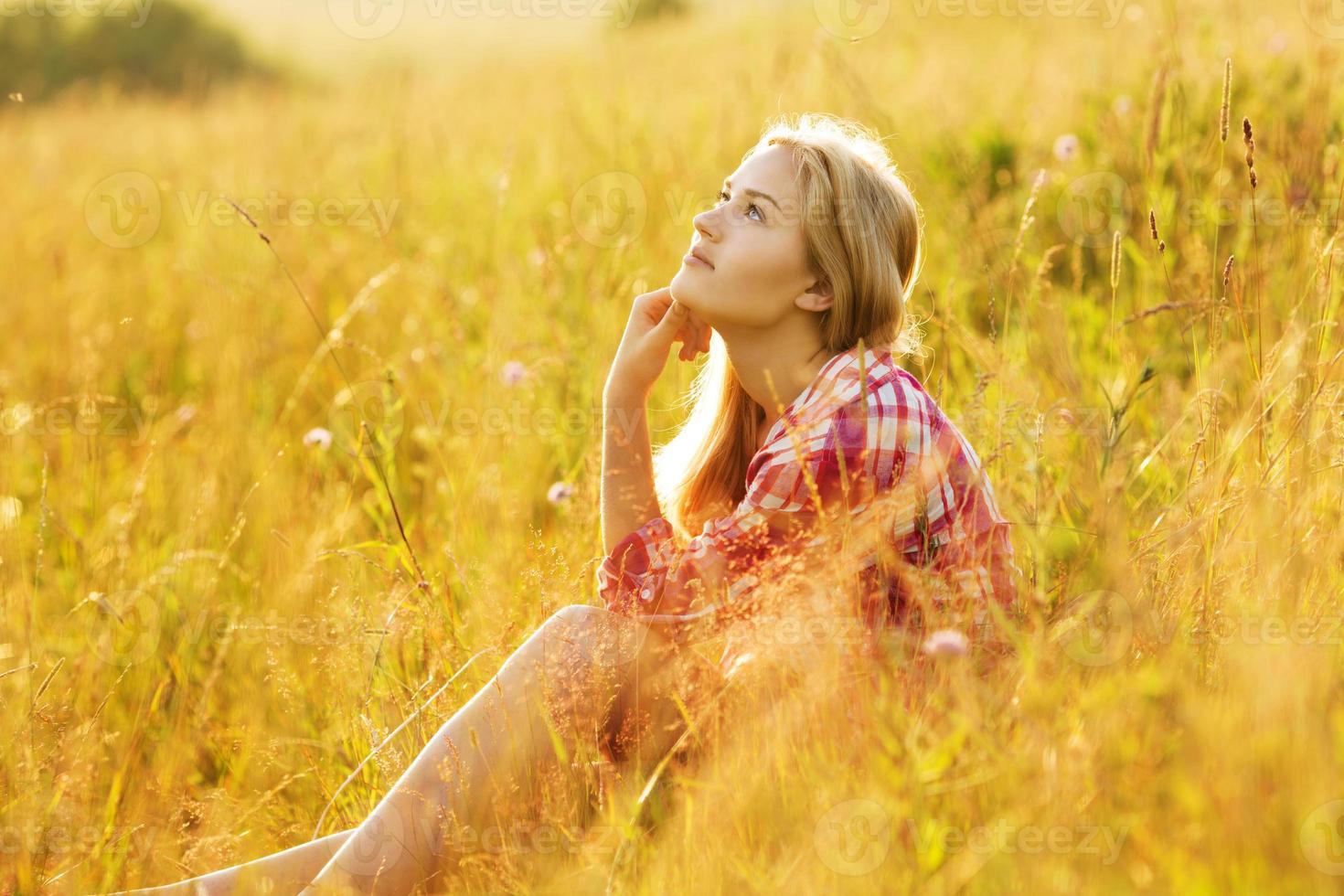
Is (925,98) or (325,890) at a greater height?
(925,98)

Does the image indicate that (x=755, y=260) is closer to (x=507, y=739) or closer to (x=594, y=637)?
(x=594, y=637)

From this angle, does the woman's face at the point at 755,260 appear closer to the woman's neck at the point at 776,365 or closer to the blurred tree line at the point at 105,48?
the woman's neck at the point at 776,365

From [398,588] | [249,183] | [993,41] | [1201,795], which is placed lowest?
[398,588]

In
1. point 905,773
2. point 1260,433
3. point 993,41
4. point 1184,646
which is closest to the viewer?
point 905,773

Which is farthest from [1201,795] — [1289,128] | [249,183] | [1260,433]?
[249,183]

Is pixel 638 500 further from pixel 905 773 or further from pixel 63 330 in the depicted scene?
pixel 63 330

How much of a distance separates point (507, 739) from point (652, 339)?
82 cm

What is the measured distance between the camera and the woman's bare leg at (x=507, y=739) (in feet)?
5.30

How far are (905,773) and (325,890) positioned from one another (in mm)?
871

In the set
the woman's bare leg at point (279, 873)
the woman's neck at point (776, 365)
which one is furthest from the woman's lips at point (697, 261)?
the woman's bare leg at point (279, 873)

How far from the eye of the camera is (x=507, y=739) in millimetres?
1641

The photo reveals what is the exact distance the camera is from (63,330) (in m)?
4.24

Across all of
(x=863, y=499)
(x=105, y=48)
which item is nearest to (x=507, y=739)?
(x=863, y=499)

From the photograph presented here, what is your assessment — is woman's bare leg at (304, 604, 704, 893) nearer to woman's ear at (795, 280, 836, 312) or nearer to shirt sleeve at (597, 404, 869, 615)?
shirt sleeve at (597, 404, 869, 615)
